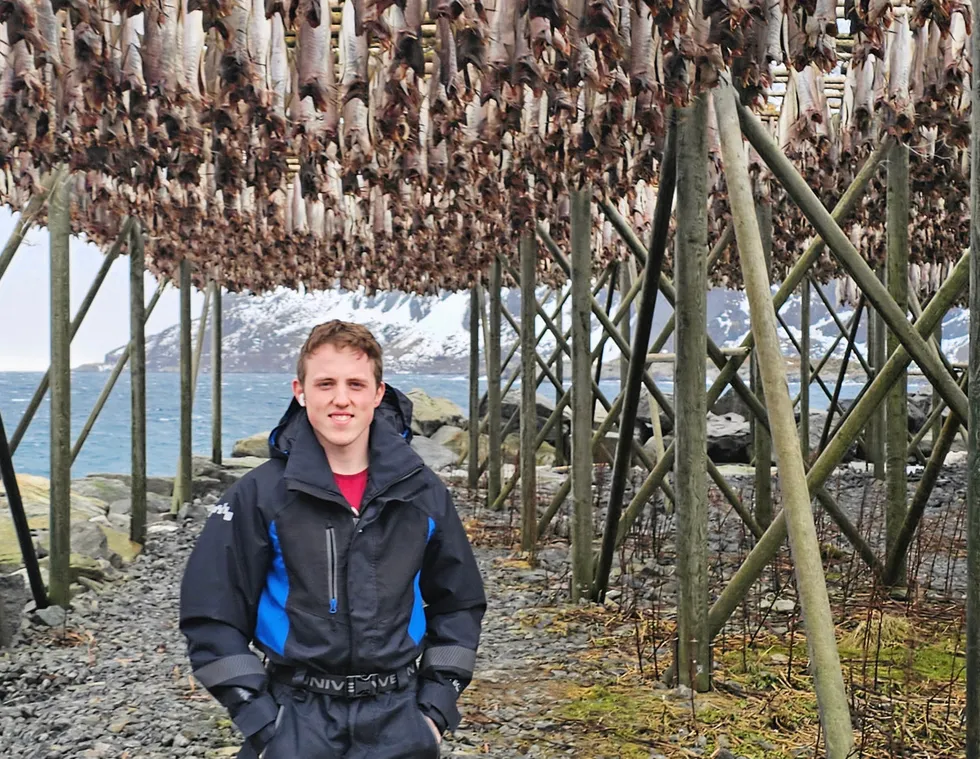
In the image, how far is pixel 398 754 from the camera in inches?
90.0

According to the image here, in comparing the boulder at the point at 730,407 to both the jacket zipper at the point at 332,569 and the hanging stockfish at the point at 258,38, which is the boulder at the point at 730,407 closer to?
the hanging stockfish at the point at 258,38

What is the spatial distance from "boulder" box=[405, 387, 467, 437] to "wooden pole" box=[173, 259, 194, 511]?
807cm

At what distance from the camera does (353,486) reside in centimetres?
248

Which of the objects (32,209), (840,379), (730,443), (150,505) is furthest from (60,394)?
(730,443)

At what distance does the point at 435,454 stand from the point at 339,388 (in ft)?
52.0

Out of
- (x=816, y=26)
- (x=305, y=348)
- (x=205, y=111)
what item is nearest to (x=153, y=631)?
(x=205, y=111)

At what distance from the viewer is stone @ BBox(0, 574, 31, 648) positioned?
19.4ft

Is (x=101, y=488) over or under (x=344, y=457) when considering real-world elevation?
under

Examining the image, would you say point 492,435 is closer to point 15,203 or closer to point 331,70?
point 15,203

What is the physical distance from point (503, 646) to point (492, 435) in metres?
5.33

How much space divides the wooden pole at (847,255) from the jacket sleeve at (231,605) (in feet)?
8.28

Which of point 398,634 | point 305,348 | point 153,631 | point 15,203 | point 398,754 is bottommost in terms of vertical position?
point 153,631

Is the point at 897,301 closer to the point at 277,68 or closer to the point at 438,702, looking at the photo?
the point at 277,68

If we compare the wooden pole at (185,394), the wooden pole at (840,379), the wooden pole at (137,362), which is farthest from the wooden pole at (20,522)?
the wooden pole at (840,379)
